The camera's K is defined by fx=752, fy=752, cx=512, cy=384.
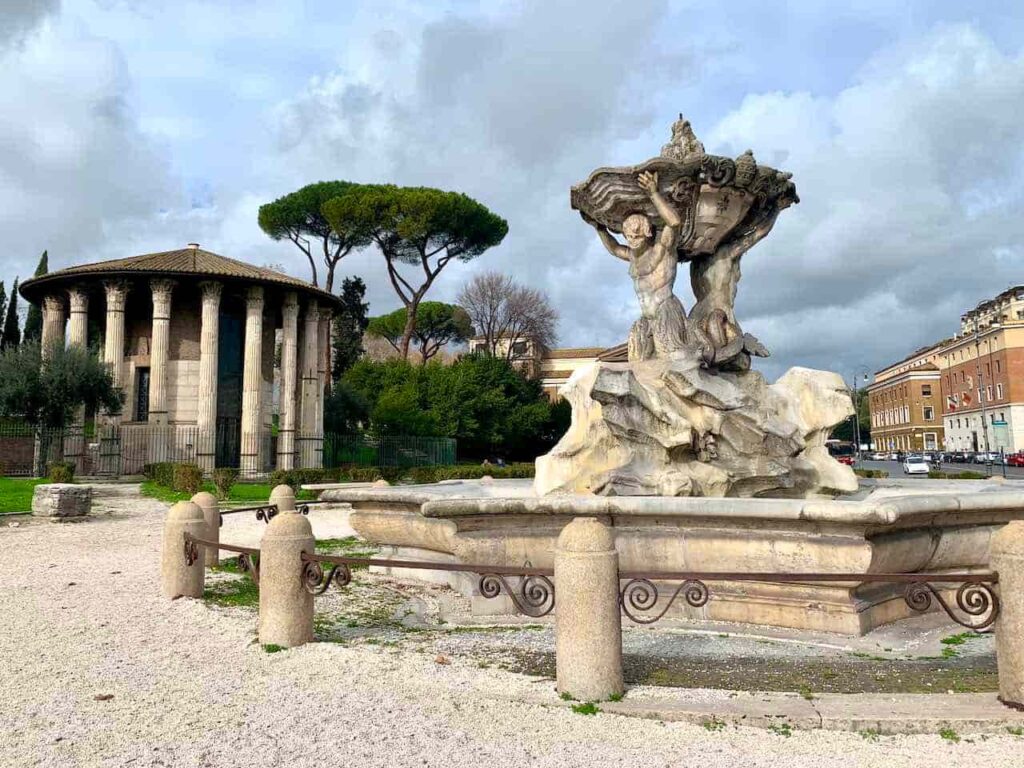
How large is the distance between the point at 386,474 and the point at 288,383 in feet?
25.6

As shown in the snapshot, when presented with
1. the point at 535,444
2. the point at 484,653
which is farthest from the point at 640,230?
the point at 535,444

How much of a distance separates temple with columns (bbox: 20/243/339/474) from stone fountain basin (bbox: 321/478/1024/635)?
2477 cm

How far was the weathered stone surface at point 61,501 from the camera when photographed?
13172 mm

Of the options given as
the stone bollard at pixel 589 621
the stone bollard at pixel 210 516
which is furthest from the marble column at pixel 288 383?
the stone bollard at pixel 589 621

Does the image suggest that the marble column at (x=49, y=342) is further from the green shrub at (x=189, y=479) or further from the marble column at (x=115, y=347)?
the green shrub at (x=189, y=479)

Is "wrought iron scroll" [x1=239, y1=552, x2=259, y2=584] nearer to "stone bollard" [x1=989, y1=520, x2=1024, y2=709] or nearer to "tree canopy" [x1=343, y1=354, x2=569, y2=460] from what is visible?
"stone bollard" [x1=989, y1=520, x2=1024, y2=709]

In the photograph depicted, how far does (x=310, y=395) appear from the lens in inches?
1266

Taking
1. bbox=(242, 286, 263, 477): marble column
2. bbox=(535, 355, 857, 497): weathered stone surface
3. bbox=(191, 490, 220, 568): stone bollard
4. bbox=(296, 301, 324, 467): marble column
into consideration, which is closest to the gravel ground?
bbox=(191, 490, 220, 568): stone bollard

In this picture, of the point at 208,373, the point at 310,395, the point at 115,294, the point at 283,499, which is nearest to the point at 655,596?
the point at 283,499

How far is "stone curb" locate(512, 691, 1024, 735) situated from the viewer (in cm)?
327

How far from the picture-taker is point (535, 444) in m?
42.3

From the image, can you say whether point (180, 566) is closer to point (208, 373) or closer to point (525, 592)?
point (525, 592)

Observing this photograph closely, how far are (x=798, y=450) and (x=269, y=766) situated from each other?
18.3ft

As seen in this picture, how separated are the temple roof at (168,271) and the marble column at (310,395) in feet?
4.23
